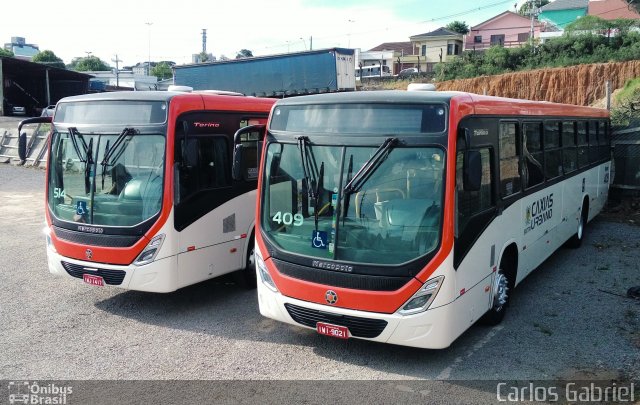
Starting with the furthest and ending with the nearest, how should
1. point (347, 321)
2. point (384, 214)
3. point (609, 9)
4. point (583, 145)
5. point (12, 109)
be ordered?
point (609, 9) → point (12, 109) → point (583, 145) → point (347, 321) → point (384, 214)

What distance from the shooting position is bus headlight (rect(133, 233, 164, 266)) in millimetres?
6936

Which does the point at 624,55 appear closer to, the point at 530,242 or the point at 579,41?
the point at 579,41

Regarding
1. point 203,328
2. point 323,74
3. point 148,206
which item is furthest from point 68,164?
point 323,74

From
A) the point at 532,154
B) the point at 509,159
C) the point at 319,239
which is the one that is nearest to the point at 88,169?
the point at 319,239

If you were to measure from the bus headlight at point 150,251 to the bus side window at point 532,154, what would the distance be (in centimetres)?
470

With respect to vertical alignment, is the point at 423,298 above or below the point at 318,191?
below

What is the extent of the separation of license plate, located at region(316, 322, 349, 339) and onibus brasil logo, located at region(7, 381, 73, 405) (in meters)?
2.41

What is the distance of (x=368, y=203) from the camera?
5.53 metres

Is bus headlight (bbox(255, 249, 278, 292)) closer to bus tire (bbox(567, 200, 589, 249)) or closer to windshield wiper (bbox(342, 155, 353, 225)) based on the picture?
windshield wiper (bbox(342, 155, 353, 225))

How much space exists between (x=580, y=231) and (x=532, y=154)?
405 centimetres

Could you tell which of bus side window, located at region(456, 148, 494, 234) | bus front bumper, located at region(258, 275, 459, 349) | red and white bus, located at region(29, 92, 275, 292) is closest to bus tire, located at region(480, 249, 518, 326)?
bus side window, located at region(456, 148, 494, 234)

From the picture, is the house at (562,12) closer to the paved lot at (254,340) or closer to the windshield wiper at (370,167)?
the paved lot at (254,340)

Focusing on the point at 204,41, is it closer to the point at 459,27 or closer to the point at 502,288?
the point at 459,27

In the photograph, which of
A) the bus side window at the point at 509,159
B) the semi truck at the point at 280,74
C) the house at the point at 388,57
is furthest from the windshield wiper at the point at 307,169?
the house at the point at 388,57
